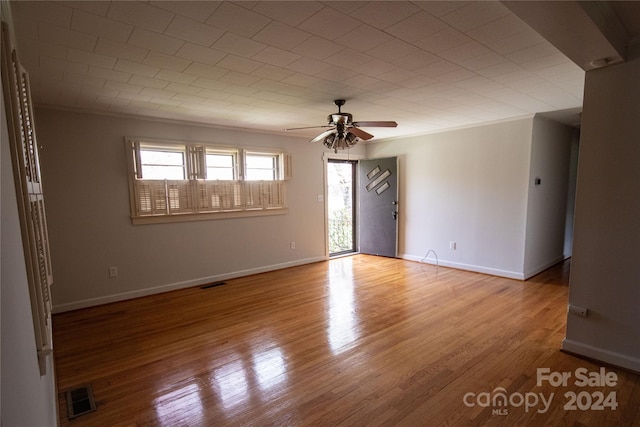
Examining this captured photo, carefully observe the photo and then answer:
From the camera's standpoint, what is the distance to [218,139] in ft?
14.8

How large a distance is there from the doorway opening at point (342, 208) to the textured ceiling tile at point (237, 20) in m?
4.44

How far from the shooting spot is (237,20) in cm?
175

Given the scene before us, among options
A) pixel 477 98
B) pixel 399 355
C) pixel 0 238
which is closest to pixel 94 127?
pixel 0 238

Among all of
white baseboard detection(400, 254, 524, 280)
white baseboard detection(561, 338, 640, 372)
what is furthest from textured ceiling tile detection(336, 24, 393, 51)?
white baseboard detection(400, 254, 524, 280)

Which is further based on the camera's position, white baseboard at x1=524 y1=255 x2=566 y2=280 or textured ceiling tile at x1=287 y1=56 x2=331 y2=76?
white baseboard at x1=524 y1=255 x2=566 y2=280

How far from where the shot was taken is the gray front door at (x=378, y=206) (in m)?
5.86

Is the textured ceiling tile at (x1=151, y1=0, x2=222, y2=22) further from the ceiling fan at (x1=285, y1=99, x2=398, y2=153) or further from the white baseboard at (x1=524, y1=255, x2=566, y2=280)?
the white baseboard at (x1=524, y1=255, x2=566, y2=280)

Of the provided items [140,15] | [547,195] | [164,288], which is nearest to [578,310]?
[547,195]

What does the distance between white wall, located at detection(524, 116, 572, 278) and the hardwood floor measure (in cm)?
80

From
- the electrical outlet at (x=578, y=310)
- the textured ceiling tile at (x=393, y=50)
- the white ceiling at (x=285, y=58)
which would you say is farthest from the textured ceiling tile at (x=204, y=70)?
the electrical outlet at (x=578, y=310)

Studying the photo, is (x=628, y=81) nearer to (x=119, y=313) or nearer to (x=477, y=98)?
(x=477, y=98)

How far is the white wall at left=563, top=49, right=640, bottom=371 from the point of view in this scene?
7.17ft

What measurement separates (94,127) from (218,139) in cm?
146

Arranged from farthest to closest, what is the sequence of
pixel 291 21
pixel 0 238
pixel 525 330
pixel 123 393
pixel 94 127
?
pixel 94 127, pixel 525 330, pixel 123 393, pixel 291 21, pixel 0 238
